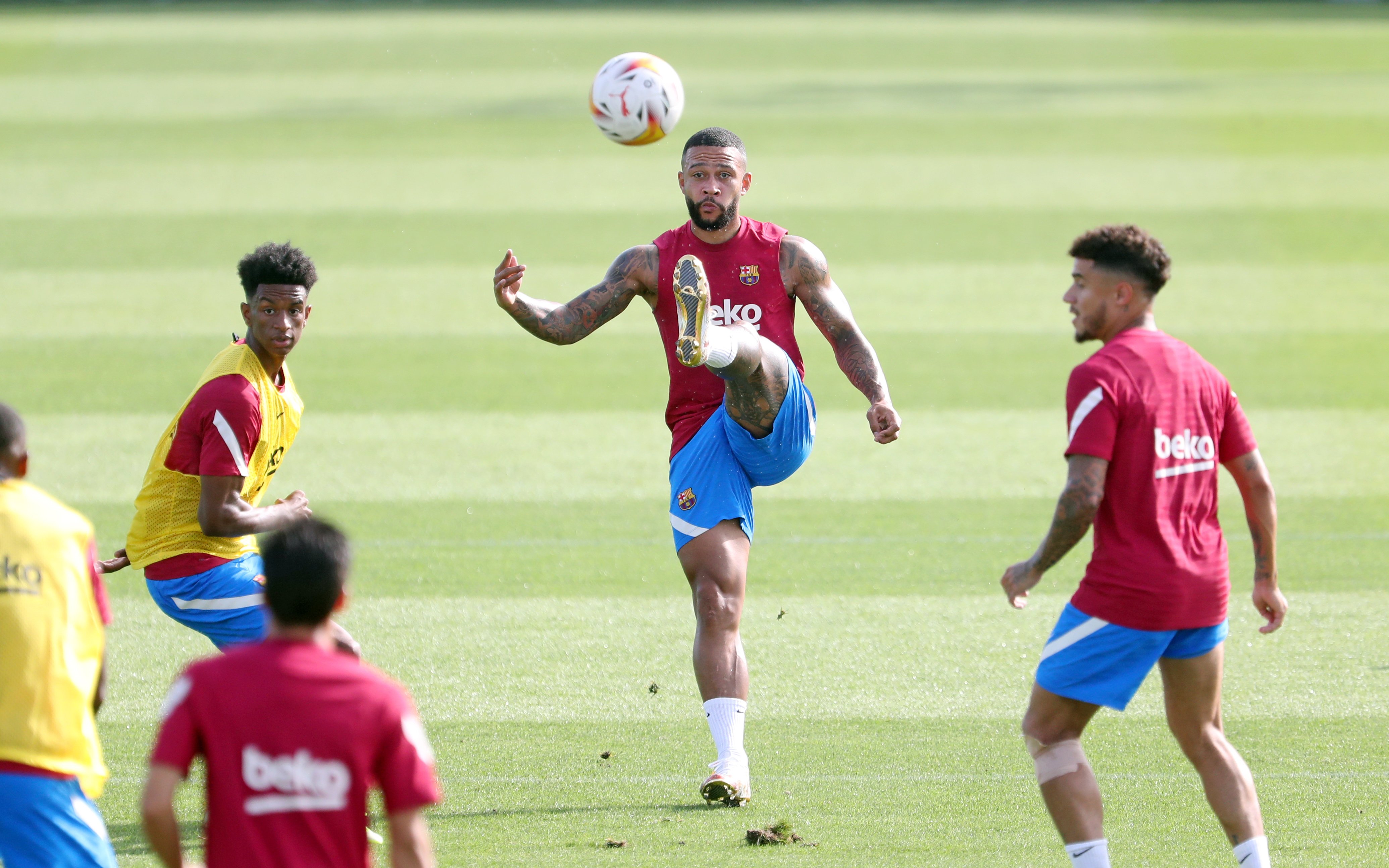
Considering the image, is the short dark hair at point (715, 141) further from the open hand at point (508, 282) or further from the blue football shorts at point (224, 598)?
the blue football shorts at point (224, 598)

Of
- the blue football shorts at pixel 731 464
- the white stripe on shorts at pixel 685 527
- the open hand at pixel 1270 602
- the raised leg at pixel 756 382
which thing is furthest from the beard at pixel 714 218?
the open hand at pixel 1270 602

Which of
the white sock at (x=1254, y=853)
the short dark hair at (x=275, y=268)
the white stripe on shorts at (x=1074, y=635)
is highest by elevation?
the short dark hair at (x=275, y=268)

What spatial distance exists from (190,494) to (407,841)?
2.69m

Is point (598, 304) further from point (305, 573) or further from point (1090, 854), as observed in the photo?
point (305, 573)

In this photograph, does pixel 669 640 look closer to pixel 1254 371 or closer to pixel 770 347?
pixel 770 347

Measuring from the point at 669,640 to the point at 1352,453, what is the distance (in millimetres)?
5671

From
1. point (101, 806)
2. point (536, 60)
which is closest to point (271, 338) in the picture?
point (101, 806)

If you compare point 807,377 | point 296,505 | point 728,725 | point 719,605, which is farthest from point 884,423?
point 807,377

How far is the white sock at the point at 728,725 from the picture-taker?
18.3ft

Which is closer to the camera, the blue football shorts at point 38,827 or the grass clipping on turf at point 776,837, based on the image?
the blue football shorts at point 38,827

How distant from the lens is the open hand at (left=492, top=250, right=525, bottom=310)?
6105 millimetres

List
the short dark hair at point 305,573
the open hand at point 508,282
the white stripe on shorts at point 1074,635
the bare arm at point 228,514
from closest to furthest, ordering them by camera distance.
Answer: the short dark hair at point 305,573, the white stripe on shorts at point 1074,635, the bare arm at point 228,514, the open hand at point 508,282

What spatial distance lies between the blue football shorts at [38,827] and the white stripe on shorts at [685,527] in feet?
9.10

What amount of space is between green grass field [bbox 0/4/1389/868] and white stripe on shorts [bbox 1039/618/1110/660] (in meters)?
0.98
